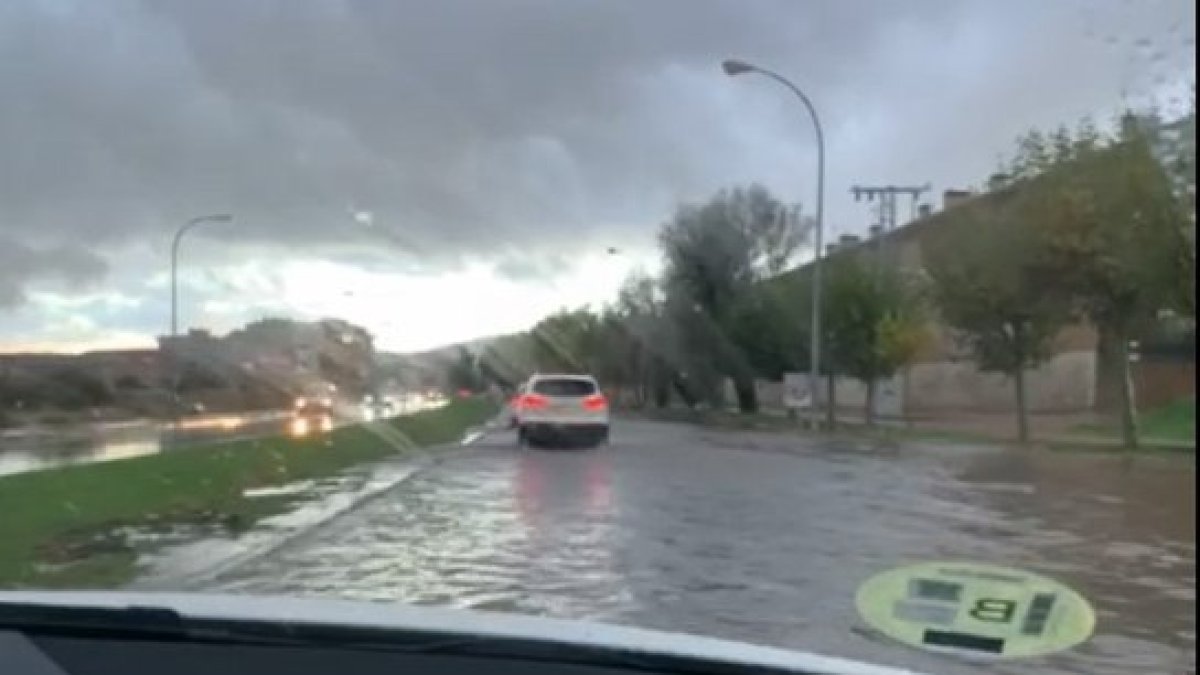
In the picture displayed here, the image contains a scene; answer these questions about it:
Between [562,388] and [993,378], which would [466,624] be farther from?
[993,378]

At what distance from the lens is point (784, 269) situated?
65000mm

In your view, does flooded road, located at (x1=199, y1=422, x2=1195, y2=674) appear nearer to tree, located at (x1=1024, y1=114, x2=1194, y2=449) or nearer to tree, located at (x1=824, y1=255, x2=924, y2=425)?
tree, located at (x1=1024, y1=114, x2=1194, y2=449)

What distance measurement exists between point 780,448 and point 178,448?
13.4 metres

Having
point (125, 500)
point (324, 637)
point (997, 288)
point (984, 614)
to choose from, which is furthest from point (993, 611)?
point (997, 288)

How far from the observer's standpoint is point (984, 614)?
5.30 m

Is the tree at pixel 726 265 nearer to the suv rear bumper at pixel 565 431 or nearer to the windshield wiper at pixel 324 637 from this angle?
the suv rear bumper at pixel 565 431

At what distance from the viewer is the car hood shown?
291cm

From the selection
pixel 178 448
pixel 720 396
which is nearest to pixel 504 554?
pixel 178 448

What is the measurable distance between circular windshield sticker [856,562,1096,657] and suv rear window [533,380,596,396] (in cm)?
3361

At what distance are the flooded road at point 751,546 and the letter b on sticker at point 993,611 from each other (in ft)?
5.21

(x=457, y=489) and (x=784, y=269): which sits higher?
(x=784, y=269)

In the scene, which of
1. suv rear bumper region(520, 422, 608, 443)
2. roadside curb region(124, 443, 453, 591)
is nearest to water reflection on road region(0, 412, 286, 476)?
roadside curb region(124, 443, 453, 591)

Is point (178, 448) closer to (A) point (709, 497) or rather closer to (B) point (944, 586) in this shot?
(A) point (709, 497)

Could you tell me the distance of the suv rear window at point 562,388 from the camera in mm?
39375
